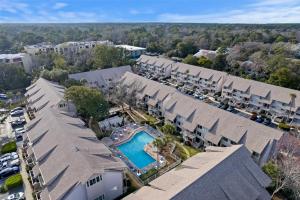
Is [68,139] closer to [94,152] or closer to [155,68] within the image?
[94,152]

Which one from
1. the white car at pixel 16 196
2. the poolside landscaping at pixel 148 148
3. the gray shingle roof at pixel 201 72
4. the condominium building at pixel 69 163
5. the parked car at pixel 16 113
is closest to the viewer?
the condominium building at pixel 69 163

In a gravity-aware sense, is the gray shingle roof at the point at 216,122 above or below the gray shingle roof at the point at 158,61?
below

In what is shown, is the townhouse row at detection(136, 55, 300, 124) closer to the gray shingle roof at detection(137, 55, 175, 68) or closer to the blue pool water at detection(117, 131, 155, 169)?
the gray shingle roof at detection(137, 55, 175, 68)

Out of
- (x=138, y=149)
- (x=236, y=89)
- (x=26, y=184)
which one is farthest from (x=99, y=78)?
(x=26, y=184)

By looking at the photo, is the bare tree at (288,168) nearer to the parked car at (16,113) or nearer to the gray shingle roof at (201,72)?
the gray shingle roof at (201,72)

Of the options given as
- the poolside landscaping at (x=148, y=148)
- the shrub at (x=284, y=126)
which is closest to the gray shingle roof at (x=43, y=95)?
the poolside landscaping at (x=148, y=148)

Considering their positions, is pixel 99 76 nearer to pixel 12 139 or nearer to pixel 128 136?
pixel 128 136

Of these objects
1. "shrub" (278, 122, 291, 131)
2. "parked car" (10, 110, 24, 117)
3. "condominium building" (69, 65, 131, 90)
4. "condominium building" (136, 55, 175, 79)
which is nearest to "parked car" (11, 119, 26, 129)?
"parked car" (10, 110, 24, 117)
